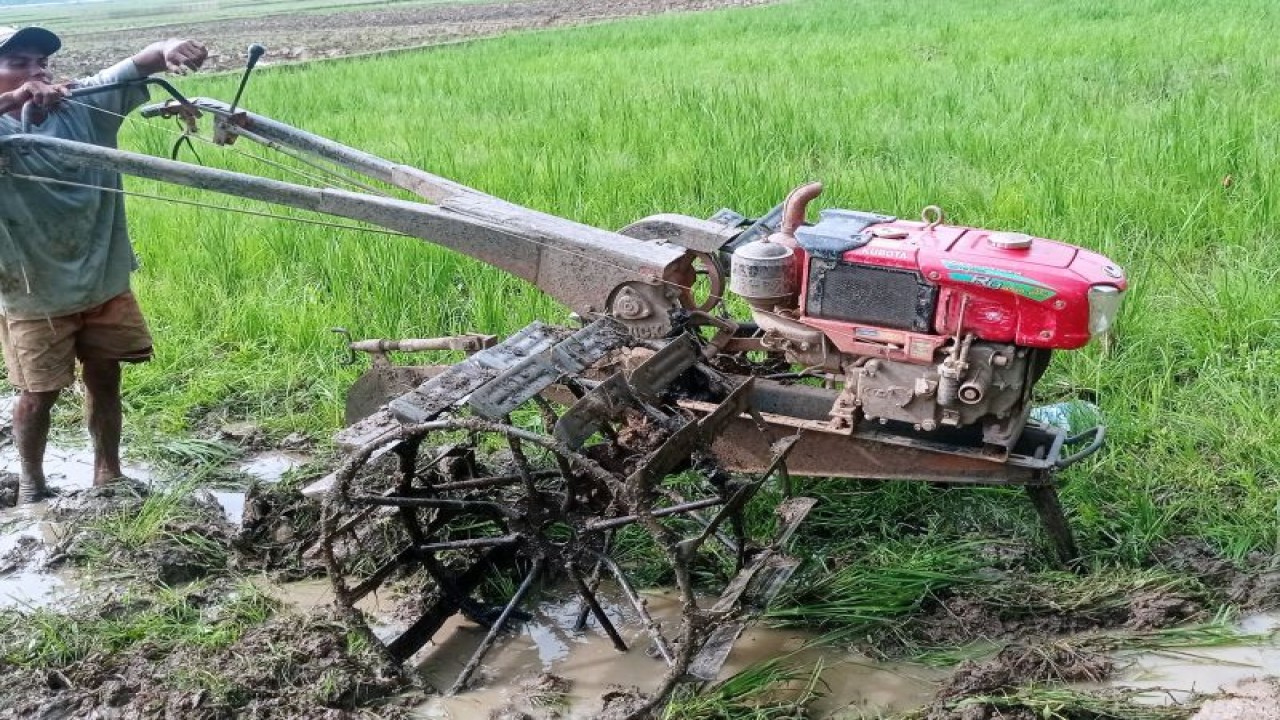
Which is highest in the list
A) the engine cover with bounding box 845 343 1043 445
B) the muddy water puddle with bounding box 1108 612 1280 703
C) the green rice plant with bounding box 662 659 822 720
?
the engine cover with bounding box 845 343 1043 445

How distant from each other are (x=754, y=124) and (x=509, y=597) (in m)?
4.97

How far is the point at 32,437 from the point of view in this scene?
4.48 m

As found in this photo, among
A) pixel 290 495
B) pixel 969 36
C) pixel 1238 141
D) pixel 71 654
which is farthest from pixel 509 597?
pixel 969 36

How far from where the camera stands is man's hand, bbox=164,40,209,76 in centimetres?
396

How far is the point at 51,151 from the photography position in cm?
377

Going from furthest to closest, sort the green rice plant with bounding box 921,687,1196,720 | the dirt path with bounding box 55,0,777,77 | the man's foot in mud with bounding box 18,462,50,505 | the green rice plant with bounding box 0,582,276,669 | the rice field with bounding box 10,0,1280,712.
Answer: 1. the dirt path with bounding box 55,0,777,77
2. the man's foot in mud with bounding box 18,462,50,505
3. the rice field with bounding box 10,0,1280,712
4. the green rice plant with bounding box 0,582,276,669
5. the green rice plant with bounding box 921,687,1196,720

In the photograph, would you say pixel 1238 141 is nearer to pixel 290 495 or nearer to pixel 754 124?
pixel 754 124

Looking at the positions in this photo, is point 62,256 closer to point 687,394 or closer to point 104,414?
point 104,414

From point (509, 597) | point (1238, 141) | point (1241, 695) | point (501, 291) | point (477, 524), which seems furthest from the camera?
point (1238, 141)

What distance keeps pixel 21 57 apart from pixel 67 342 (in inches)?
40.3

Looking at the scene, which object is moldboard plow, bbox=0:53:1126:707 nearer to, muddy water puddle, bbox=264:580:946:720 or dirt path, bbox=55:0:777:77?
muddy water puddle, bbox=264:580:946:720

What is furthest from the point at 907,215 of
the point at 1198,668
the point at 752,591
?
the point at 1198,668

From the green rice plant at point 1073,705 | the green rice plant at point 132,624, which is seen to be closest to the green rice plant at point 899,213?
the green rice plant at point 1073,705

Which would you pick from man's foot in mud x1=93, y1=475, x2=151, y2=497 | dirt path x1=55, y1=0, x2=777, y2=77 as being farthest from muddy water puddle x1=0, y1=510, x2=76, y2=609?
dirt path x1=55, y1=0, x2=777, y2=77
